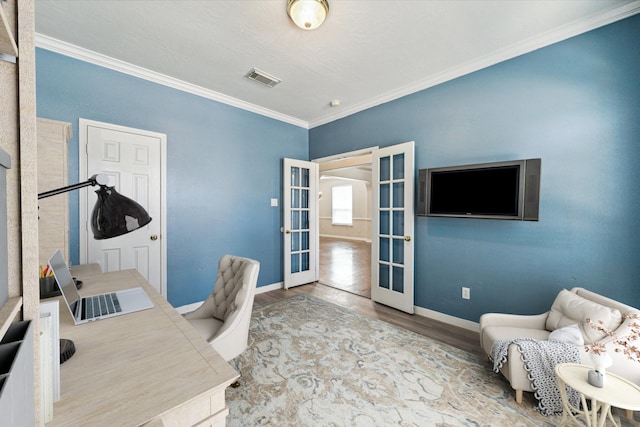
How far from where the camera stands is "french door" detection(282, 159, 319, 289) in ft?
13.7

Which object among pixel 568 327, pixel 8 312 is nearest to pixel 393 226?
pixel 568 327

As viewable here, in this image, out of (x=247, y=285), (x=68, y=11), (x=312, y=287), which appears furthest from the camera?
(x=312, y=287)

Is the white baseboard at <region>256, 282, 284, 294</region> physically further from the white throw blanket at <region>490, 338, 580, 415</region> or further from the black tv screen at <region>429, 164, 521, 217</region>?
the white throw blanket at <region>490, 338, 580, 415</region>

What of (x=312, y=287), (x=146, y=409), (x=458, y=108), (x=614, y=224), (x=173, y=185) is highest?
(x=458, y=108)

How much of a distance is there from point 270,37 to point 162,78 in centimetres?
155

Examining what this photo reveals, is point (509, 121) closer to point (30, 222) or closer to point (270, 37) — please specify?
point (270, 37)

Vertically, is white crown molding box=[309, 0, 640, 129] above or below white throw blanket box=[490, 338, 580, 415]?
above

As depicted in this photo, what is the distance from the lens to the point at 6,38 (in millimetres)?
471

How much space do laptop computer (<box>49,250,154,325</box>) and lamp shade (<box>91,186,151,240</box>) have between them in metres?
0.48

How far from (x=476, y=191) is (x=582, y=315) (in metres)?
1.27

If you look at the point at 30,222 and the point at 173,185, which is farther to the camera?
the point at 173,185

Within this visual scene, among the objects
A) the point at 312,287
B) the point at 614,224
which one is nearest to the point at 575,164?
the point at 614,224

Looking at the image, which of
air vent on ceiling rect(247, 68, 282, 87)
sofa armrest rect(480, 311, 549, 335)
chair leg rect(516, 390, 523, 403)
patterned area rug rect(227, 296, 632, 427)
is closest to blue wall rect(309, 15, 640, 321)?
sofa armrest rect(480, 311, 549, 335)

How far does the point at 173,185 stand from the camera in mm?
3111
